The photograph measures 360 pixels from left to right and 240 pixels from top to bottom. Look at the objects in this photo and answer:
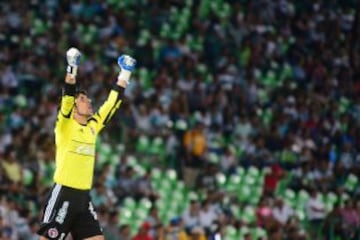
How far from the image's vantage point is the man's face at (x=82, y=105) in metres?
12.8

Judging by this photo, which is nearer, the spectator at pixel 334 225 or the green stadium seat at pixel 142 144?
the spectator at pixel 334 225

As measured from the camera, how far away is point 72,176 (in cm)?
1263

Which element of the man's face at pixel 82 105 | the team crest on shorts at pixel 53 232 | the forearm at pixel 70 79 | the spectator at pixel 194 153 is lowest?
the team crest on shorts at pixel 53 232

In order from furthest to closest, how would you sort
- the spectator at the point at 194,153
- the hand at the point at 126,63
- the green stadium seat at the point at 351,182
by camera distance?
1. the green stadium seat at the point at 351,182
2. the spectator at the point at 194,153
3. the hand at the point at 126,63

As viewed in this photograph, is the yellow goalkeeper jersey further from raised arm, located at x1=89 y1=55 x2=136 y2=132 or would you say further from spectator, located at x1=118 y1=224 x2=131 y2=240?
spectator, located at x1=118 y1=224 x2=131 y2=240

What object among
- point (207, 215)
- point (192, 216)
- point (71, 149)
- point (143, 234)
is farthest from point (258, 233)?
point (71, 149)

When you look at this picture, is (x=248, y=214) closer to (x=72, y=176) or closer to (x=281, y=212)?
(x=281, y=212)

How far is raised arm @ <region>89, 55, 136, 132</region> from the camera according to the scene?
13.1 m

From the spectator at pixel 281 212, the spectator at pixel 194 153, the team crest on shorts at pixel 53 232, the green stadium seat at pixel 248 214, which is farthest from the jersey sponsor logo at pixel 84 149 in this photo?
the spectator at pixel 194 153

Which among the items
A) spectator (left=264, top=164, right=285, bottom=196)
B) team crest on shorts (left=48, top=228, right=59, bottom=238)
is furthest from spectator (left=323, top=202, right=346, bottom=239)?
team crest on shorts (left=48, top=228, right=59, bottom=238)

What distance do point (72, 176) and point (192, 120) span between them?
9951 millimetres

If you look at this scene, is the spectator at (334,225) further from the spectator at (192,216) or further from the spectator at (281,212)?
the spectator at (192,216)

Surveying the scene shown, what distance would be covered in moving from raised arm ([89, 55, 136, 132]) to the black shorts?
84 centimetres

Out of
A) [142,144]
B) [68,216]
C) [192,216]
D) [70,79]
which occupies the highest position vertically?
[70,79]
